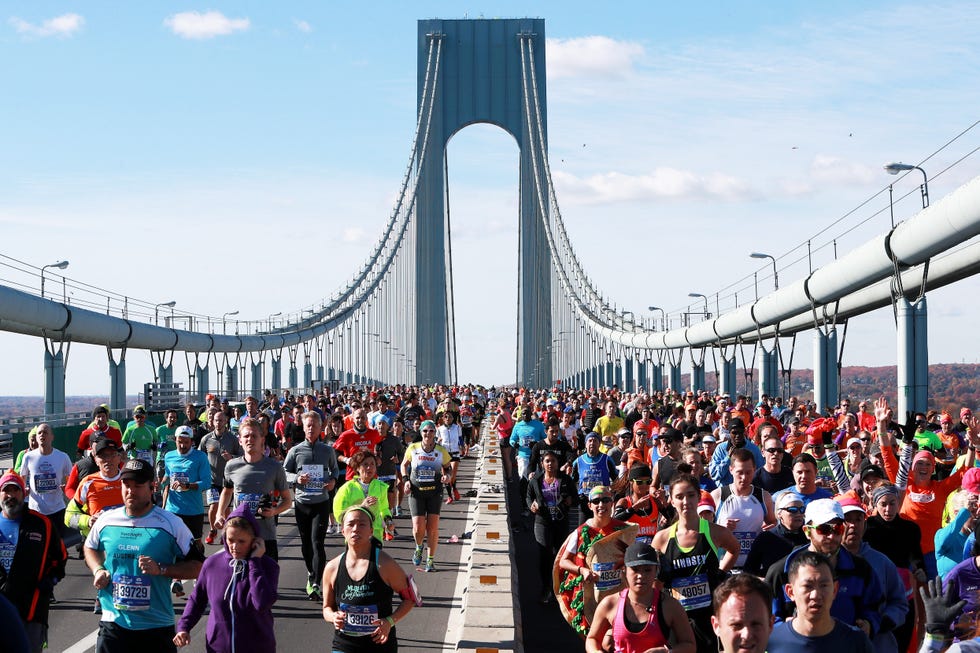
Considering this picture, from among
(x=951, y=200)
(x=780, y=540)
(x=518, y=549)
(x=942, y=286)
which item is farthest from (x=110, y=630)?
(x=942, y=286)

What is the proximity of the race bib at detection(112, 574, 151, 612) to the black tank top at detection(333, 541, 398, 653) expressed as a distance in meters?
0.93

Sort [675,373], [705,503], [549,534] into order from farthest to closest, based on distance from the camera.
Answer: [675,373] → [549,534] → [705,503]

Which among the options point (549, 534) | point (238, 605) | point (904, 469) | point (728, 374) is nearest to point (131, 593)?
point (238, 605)

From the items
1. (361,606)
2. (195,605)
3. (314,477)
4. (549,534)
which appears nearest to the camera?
(361,606)

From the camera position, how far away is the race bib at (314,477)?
1127 centimetres

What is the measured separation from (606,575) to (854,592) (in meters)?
2.11

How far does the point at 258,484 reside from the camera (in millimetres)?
10055

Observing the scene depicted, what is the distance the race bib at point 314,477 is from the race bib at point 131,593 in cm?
459

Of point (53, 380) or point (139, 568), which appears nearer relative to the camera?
point (139, 568)

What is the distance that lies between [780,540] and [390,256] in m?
87.6

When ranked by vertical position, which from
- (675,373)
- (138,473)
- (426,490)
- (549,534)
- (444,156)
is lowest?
(549,534)

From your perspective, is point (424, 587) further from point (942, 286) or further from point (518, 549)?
point (942, 286)

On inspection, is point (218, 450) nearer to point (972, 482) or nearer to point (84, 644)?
point (84, 644)

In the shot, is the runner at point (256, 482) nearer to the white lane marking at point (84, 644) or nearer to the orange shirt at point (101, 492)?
the orange shirt at point (101, 492)
